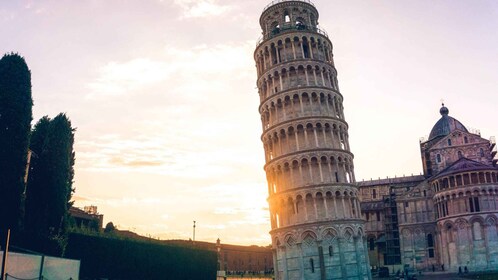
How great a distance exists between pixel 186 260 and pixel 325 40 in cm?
2980

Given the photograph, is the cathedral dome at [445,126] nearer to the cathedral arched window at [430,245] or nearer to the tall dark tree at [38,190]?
the cathedral arched window at [430,245]

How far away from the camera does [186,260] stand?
43656mm

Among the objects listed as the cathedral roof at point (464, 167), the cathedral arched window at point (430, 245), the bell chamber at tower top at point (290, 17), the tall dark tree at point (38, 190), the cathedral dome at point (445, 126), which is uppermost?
the bell chamber at tower top at point (290, 17)

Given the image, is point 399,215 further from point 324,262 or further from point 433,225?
point 324,262

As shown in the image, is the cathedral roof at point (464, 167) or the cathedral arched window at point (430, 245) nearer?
the cathedral roof at point (464, 167)

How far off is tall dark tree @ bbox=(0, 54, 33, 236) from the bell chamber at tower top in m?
28.1

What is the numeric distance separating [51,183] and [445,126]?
65.5 m

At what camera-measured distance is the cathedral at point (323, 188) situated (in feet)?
133

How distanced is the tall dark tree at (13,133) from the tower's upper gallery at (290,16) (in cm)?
2864

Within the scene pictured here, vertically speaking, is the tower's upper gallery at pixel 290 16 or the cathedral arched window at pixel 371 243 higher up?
the tower's upper gallery at pixel 290 16

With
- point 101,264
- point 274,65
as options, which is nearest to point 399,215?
point 274,65

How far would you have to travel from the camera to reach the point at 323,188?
4100 centimetres

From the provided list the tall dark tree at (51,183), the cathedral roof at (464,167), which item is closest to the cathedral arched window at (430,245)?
the cathedral roof at (464,167)

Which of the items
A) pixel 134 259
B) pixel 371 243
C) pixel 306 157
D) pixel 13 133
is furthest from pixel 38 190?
pixel 371 243
